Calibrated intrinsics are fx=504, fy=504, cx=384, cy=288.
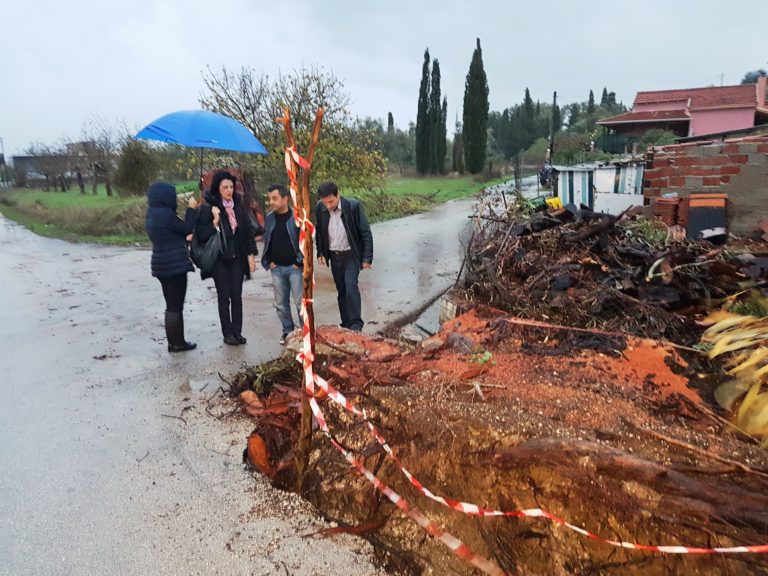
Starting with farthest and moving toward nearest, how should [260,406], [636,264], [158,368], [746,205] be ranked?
[746,205] < [158,368] < [636,264] < [260,406]

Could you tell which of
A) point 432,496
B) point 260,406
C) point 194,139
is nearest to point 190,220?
point 194,139

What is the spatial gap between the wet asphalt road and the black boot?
0.44ft

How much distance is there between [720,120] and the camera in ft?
93.8

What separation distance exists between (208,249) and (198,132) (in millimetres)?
1175

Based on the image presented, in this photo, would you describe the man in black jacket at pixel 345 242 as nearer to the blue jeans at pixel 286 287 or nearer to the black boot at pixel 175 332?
the blue jeans at pixel 286 287

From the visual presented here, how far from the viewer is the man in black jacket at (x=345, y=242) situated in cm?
508

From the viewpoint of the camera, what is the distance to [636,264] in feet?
13.8

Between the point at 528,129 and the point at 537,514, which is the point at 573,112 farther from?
the point at 537,514

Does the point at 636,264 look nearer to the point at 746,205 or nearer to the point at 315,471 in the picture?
the point at 746,205

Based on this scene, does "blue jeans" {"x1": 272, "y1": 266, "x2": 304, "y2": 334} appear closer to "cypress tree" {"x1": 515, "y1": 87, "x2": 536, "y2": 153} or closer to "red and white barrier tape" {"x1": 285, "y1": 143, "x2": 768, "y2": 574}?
"red and white barrier tape" {"x1": 285, "y1": 143, "x2": 768, "y2": 574}

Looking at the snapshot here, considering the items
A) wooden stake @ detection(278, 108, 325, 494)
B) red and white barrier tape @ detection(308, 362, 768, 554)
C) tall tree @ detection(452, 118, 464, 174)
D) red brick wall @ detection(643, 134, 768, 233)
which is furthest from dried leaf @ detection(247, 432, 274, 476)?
tall tree @ detection(452, 118, 464, 174)

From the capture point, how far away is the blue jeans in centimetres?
512

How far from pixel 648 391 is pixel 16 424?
440cm

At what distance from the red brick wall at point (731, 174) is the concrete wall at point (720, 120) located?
27.0m
